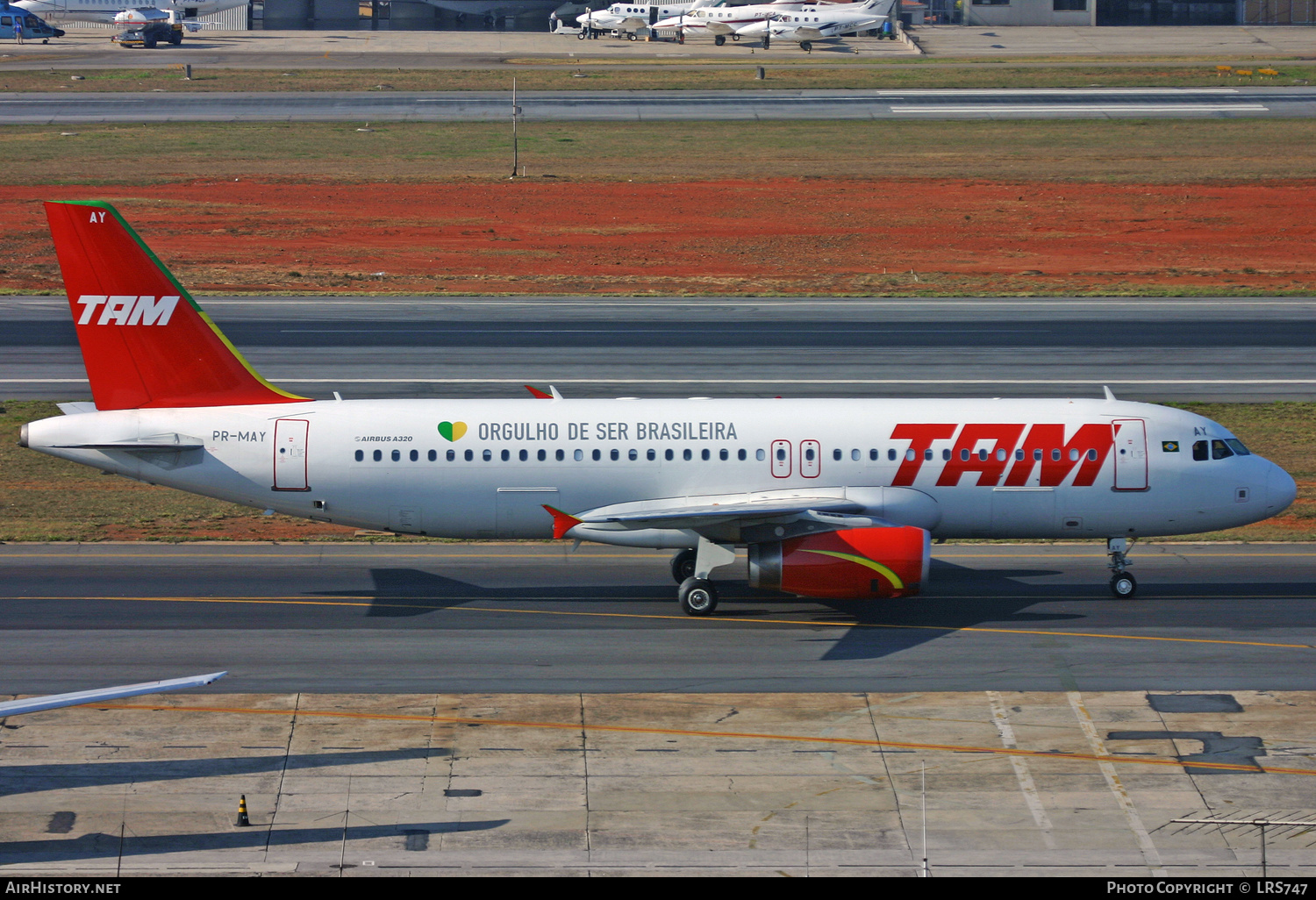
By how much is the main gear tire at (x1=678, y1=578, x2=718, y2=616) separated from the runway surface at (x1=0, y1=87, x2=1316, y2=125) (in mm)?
84591

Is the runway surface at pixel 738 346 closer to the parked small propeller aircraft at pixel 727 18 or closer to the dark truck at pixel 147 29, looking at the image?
the parked small propeller aircraft at pixel 727 18

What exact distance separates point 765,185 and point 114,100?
62.9 metres

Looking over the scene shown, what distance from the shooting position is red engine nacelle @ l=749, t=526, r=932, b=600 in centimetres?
2769

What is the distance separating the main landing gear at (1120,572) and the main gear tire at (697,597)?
29.7 ft

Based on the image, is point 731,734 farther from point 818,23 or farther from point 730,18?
point 730,18

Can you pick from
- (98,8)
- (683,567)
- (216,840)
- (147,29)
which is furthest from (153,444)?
(98,8)

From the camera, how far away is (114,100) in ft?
385

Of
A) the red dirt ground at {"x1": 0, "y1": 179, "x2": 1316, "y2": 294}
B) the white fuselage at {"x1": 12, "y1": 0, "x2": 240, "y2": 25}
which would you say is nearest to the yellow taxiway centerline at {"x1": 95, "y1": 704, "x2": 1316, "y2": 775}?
the red dirt ground at {"x1": 0, "y1": 179, "x2": 1316, "y2": 294}

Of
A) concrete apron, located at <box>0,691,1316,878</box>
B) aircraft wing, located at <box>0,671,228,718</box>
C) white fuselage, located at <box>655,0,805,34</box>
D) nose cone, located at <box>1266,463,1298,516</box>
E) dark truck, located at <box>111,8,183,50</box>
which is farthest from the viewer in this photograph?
white fuselage, located at <box>655,0,805,34</box>

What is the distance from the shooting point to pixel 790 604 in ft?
99.8

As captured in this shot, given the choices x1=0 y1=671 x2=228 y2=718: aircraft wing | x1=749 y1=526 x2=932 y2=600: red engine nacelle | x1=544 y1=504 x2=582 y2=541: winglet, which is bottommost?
x1=749 y1=526 x2=932 y2=600: red engine nacelle

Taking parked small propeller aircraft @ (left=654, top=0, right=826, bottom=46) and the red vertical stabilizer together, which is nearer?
the red vertical stabilizer

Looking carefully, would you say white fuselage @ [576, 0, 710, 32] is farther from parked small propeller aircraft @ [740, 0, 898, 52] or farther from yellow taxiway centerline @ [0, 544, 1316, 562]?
yellow taxiway centerline @ [0, 544, 1316, 562]

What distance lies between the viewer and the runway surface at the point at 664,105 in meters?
109
